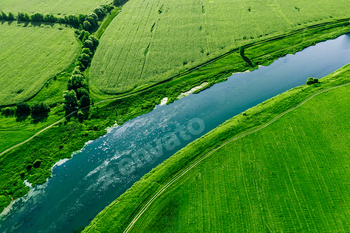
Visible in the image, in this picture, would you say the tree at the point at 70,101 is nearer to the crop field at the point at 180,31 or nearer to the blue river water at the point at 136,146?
the crop field at the point at 180,31

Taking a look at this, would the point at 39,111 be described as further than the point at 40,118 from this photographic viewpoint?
Yes

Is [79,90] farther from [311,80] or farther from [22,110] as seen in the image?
[311,80]

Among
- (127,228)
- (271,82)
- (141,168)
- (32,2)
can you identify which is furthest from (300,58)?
(32,2)

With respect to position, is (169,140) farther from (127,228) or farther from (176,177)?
(127,228)

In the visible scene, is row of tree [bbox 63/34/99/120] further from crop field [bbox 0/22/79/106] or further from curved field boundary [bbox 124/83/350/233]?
curved field boundary [bbox 124/83/350/233]

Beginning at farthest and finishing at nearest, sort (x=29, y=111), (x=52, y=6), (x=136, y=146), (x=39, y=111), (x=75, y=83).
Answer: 1. (x=52, y=6)
2. (x=75, y=83)
3. (x=29, y=111)
4. (x=39, y=111)
5. (x=136, y=146)

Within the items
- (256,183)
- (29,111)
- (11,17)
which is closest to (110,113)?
(29,111)

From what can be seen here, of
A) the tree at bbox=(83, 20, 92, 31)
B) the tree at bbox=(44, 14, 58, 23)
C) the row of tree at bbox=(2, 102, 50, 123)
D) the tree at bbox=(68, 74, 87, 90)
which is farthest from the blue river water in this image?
the tree at bbox=(44, 14, 58, 23)
